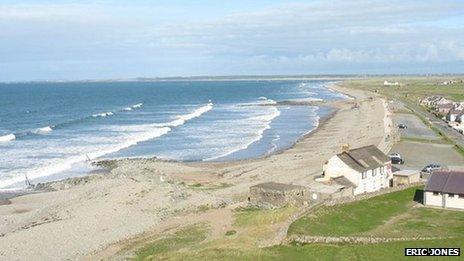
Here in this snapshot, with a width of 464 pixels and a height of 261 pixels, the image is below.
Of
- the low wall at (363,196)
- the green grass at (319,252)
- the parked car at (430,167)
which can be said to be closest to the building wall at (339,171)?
the low wall at (363,196)

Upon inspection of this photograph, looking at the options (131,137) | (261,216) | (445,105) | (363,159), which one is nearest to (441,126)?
(445,105)

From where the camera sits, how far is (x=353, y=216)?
3466 cm

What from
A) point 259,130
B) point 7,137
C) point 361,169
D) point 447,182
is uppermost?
point 447,182

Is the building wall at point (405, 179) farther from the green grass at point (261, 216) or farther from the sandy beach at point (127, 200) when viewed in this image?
the green grass at point (261, 216)

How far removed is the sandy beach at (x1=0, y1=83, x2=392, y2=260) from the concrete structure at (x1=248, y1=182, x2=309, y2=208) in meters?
2.34

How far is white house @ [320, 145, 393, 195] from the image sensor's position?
42000mm

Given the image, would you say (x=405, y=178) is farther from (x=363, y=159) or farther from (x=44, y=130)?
(x=44, y=130)

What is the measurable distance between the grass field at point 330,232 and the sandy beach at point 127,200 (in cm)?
405

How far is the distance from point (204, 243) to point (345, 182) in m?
14.0

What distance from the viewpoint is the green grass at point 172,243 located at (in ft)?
98.4

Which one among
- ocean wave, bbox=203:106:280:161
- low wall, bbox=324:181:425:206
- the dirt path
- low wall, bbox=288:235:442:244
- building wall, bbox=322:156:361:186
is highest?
building wall, bbox=322:156:361:186

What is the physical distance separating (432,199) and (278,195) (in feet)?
31.2

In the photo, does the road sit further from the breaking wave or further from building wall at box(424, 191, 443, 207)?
the breaking wave

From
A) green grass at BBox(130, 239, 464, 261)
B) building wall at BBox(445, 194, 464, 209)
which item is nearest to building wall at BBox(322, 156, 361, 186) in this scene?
building wall at BBox(445, 194, 464, 209)
